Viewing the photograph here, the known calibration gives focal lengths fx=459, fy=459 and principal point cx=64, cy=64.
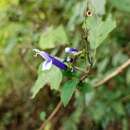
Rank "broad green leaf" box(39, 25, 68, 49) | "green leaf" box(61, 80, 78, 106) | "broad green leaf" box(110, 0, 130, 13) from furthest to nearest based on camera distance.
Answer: "broad green leaf" box(39, 25, 68, 49) < "broad green leaf" box(110, 0, 130, 13) < "green leaf" box(61, 80, 78, 106)

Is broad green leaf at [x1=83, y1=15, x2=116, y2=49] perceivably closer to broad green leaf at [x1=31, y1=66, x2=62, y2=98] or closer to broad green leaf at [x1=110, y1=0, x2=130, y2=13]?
broad green leaf at [x1=31, y1=66, x2=62, y2=98]

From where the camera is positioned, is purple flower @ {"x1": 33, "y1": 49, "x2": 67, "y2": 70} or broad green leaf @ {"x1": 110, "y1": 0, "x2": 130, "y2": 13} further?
broad green leaf @ {"x1": 110, "y1": 0, "x2": 130, "y2": 13}

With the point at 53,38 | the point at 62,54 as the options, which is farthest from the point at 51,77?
the point at 62,54

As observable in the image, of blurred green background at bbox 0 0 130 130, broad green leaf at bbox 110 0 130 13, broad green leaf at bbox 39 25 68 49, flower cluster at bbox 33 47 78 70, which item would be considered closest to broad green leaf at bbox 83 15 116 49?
flower cluster at bbox 33 47 78 70

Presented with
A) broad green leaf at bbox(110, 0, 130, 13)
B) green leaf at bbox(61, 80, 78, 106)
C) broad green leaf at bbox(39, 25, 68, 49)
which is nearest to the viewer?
green leaf at bbox(61, 80, 78, 106)

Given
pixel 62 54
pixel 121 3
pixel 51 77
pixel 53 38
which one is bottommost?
pixel 62 54

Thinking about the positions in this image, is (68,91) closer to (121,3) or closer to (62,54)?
(121,3)

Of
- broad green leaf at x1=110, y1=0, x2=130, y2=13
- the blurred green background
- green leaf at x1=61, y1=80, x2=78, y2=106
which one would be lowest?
the blurred green background

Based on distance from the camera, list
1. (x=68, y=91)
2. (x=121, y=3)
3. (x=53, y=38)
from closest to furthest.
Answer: (x=68, y=91) → (x=121, y=3) → (x=53, y=38)

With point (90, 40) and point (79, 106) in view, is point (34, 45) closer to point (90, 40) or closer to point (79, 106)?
point (79, 106)
